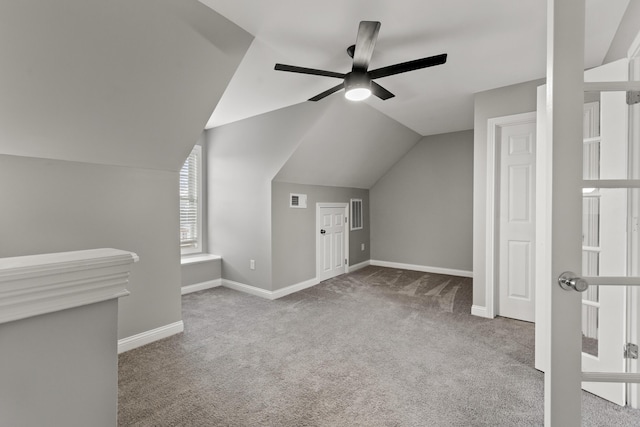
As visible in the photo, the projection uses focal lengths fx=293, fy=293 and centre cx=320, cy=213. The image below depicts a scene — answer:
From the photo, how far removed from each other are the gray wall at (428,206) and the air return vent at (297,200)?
211 centimetres

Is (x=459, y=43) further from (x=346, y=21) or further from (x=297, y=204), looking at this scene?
(x=297, y=204)

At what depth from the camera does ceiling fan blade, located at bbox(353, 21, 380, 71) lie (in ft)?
5.50

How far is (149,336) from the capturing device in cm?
260

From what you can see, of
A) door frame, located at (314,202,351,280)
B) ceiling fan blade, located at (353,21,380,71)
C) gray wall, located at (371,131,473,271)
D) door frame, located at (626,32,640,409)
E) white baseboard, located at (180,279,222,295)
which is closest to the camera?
door frame, located at (626,32,640,409)

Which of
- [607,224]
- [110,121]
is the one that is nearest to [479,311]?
[607,224]

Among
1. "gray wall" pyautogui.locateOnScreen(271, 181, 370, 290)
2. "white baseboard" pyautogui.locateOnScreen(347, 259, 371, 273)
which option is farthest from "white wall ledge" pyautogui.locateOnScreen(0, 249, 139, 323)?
"white baseboard" pyautogui.locateOnScreen(347, 259, 371, 273)

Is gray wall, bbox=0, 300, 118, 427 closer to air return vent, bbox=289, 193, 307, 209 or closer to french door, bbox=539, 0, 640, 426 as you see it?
french door, bbox=539, 0, 640, 426

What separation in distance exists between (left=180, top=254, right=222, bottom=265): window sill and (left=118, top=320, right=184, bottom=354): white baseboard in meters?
1.36

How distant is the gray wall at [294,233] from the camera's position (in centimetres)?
389

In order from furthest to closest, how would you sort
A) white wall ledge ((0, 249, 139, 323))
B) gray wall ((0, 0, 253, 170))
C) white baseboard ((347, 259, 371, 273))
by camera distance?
1. white baseboard ((347, 259, 371, 273))
2. gray wall ((0, 0, 253, 170))
3. white wall ledge ((0, 249, 139, 323))

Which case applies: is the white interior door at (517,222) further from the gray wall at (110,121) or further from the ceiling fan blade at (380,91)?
the gray wall at (110,121)

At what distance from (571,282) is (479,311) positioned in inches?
104

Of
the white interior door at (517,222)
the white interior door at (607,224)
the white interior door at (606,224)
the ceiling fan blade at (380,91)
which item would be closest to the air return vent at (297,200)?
the ceiling fan blade at (380,91)

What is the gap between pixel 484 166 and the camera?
3172mm
